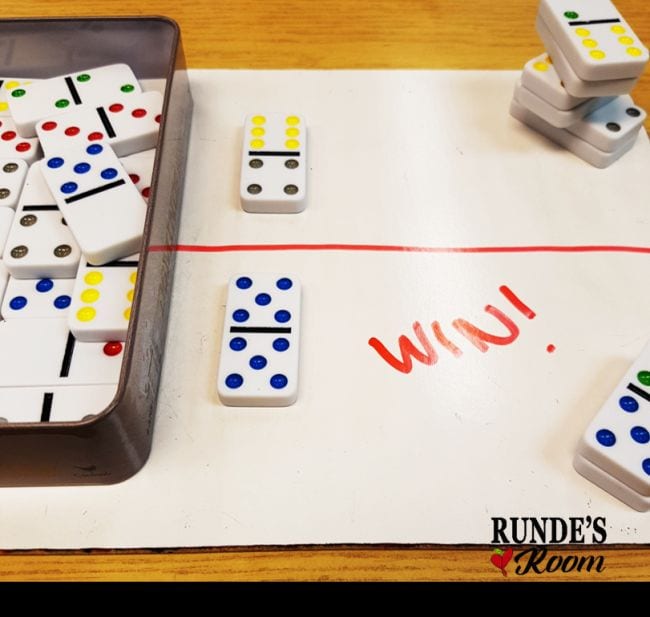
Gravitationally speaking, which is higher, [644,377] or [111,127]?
[644,377]

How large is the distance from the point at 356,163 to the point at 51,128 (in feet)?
1.39

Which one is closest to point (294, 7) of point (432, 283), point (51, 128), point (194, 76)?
point (194, 76)

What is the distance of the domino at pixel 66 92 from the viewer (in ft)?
3.72

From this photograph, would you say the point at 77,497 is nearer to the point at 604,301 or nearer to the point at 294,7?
the point at 604,301

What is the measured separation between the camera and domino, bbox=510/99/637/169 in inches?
44.6

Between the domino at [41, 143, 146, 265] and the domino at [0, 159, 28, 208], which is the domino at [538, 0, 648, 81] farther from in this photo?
the domino at [0, 159, 28, 208]

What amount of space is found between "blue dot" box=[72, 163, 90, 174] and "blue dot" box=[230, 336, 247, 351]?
1.01ft

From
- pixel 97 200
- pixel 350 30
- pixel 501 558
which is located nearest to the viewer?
pixel 501 558

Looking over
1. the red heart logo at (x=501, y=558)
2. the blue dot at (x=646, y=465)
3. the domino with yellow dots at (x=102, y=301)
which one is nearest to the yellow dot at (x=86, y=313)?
the domino with yellow dots at (x=102, y=301)

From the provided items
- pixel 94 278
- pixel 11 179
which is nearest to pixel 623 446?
pixel 94 278

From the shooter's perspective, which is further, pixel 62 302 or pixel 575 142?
pixel 575 142

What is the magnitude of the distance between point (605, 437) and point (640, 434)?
3 centimetres

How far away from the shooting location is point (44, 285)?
38.1 inches

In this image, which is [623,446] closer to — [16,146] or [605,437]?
[605,437]
